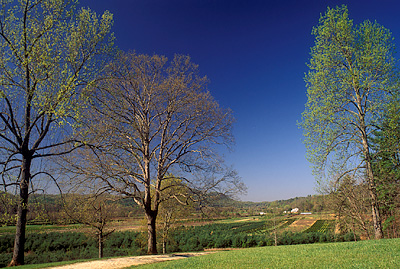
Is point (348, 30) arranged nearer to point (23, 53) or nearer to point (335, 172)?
point (335, 172)

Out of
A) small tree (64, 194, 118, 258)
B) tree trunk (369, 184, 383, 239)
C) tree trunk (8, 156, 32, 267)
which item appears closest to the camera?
tree trunk (8, 156, 32, 267)

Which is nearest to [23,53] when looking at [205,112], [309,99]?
[205,112]

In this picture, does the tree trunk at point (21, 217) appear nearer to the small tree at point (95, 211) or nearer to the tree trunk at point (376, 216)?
the small tree at point (95, 211)

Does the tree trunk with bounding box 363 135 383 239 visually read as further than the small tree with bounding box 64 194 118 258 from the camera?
No

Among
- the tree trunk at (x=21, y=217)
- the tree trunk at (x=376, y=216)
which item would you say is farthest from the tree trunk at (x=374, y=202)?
the tree trunk at (x=21, y=217)

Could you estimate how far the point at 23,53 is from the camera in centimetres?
1116

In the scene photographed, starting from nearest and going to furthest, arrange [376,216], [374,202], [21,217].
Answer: [21,217] → [374,202] → [376,216]

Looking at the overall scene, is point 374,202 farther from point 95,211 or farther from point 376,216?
point 95,211

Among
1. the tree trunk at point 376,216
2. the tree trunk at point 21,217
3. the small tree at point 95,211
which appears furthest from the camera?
the small tree at point 95,211

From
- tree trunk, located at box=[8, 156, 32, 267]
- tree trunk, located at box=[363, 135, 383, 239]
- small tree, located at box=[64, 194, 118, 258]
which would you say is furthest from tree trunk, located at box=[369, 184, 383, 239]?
tree trunk, located at box=[8, 156, 32, 267]

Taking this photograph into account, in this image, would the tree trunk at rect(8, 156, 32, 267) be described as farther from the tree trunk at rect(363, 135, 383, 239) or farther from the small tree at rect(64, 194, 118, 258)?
the tree trunk at rect(363, 135, 383, 239)

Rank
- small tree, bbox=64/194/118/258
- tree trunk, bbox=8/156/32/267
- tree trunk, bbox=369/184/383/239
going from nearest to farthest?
tree trunk, bbox=8/156/32/267 < tree trunk, bbox=369/184/383/239 < small tree, bbox=64/194/118/258

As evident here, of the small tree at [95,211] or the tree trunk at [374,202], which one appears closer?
the tree trunk at [374,202]

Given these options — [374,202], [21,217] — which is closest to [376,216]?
[374,202]
